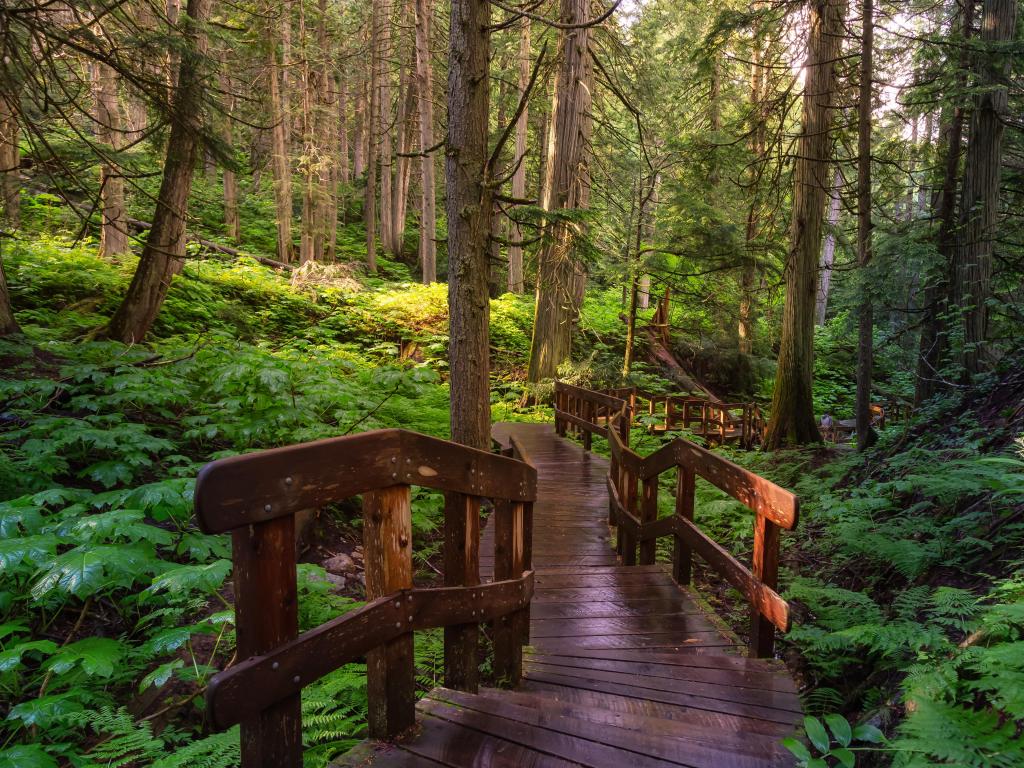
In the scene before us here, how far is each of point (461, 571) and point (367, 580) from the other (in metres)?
0.66

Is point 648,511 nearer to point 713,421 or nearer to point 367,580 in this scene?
point 367,580

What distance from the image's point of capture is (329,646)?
76.6 inches

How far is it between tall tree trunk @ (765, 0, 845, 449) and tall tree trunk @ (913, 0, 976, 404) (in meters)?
1.86

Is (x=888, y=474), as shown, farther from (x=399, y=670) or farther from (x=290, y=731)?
(x=290, y=731)

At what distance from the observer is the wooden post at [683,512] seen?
5.04 meters

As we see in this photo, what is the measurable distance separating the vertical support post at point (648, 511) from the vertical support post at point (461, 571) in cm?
321

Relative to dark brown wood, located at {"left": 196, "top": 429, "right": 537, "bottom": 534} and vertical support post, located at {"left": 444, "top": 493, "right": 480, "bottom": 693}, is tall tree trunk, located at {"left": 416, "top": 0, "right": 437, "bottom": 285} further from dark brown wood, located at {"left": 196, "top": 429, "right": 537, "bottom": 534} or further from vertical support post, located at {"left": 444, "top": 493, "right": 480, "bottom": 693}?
dark brown wood, located at {"left": 196, "top": 429, "right": 537, "bottom": 534}

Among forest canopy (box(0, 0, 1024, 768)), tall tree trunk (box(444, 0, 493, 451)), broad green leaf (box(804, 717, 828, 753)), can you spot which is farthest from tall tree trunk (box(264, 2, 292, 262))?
broad green leaf (box(804, 717, 828, 753))

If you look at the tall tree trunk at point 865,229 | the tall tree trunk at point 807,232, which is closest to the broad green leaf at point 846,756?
the tall tree trunk at point 865,229

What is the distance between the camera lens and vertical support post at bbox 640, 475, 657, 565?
5.79 meters

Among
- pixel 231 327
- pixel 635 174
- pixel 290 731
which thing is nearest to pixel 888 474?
pixel 290 731

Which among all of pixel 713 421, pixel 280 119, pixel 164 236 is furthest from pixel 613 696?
pixel 280 119

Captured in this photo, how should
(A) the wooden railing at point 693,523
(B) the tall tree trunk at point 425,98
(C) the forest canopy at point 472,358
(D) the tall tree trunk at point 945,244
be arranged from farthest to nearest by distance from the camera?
(B) the tall tree trunk at point 425,98 < (D) the tall tree trunk at point 945,244 < (A) the wooden railing at point 693,523 < (C) the forest canopy at point 472,358

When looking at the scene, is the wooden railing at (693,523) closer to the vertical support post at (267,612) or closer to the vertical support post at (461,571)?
the vertical support post at (461,571)
